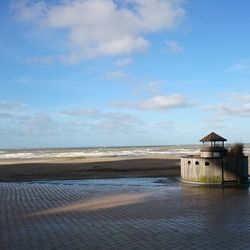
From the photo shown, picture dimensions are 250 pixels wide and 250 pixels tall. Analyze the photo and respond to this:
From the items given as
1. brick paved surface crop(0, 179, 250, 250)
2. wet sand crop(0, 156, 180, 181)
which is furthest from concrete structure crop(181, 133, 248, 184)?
wet sand crop(0, 156, 180, 181)

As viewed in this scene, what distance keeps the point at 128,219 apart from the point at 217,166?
7.84 m

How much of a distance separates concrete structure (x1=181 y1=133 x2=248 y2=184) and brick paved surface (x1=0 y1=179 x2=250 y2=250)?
44.2 inches

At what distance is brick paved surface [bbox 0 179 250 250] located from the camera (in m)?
7.77

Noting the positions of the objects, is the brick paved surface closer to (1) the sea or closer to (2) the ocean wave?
(1) the sea

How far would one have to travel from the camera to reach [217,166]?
17.1 m

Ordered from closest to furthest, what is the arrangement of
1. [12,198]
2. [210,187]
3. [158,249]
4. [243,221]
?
[158,249]
[243,221]
[12,198]
[210,187]

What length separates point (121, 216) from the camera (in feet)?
34.9

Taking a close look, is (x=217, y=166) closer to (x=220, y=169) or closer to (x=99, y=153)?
(x=220, y=169)

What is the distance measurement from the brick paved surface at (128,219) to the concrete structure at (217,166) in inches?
44.2

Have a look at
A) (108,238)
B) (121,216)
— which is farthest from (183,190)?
(108,238)

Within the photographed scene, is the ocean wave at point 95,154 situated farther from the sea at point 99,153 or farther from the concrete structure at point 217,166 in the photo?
the concrete structure at point 217,166

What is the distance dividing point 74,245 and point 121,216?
3.14 m

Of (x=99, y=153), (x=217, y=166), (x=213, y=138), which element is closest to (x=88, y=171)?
(x=213, y=138)

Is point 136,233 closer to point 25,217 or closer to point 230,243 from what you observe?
point 230,243
